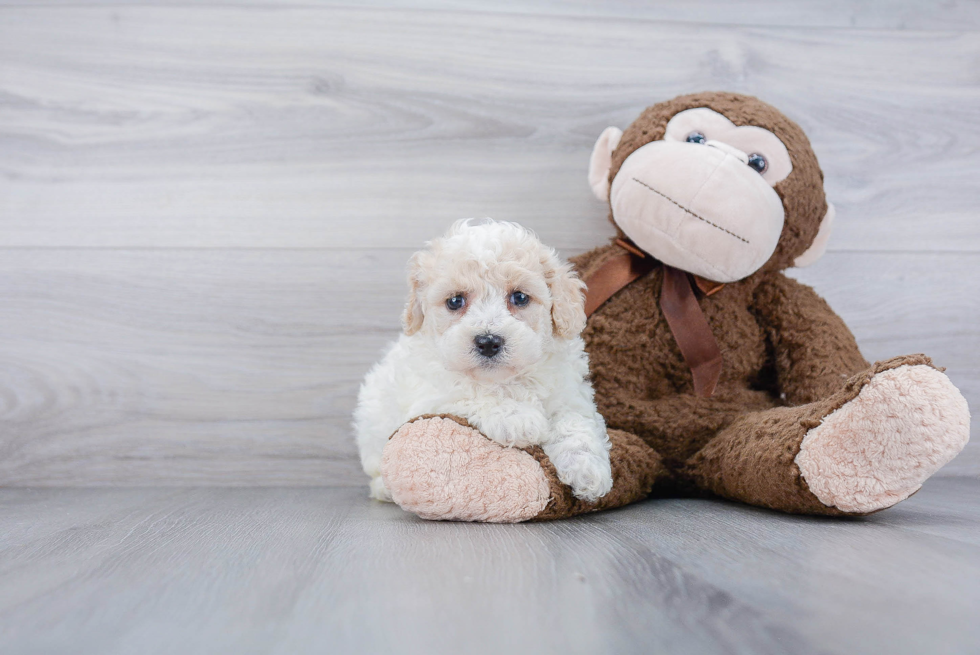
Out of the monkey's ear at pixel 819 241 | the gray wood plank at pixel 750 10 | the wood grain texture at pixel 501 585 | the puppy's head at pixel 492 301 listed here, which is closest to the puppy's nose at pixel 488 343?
the puppy's head at pixel 492 301

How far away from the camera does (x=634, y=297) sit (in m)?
1.17

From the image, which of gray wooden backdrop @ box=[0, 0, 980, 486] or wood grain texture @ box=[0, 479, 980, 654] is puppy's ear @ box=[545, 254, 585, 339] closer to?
wood grain texture @ box=[0, 479, 980, 654]

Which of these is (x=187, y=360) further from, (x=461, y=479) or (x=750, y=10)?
(x=750, y=10)

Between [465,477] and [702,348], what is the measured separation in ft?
1.55

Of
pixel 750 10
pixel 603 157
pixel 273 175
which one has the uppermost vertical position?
pixel 750 10

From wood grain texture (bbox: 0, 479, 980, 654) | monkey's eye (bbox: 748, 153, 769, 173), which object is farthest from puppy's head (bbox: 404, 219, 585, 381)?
monkey's eye (bbox: 748, 153, 769, 173)

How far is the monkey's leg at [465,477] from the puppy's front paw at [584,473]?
0.05ft

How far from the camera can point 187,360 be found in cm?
137

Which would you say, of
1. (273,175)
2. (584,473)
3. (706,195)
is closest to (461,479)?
(584,473)

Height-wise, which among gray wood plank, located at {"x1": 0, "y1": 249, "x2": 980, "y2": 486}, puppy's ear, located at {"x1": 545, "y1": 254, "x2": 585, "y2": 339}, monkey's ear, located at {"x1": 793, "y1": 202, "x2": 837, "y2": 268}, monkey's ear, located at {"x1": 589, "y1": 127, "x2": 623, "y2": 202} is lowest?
gray wood plank, located at {"x1": 0, "y1": 249, "x2": 980, "y2": 486}

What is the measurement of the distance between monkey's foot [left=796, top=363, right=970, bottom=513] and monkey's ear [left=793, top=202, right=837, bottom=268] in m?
0.42

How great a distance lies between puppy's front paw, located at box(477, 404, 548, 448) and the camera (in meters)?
0.93

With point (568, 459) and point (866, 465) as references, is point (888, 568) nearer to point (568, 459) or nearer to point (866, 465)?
point (866, 465)

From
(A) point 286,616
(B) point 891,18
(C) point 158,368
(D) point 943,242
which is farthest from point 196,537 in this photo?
(B) point 891,18
